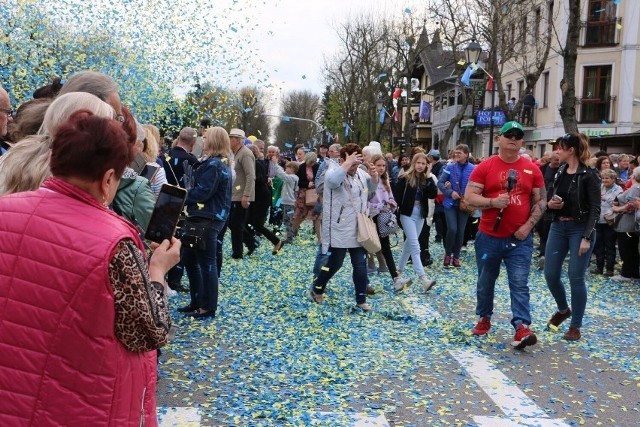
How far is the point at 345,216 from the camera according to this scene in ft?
24.9

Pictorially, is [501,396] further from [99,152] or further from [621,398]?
[99,152]

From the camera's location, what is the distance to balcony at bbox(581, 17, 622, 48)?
1296 inches

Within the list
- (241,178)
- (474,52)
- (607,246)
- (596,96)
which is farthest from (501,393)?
(596,96)

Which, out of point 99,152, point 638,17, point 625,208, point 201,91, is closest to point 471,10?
point 638,17

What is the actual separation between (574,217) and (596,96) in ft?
99.4

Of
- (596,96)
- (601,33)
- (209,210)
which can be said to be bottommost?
(209,210)

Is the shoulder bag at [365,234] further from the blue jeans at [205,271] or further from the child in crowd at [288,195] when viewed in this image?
the child in crowd at [288,195]

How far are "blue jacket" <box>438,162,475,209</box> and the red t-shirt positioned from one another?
15.5 ft

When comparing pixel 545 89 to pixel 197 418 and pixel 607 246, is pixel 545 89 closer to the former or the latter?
pixel 607 246

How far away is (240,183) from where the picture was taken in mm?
11000

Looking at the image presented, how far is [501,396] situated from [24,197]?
401 cm

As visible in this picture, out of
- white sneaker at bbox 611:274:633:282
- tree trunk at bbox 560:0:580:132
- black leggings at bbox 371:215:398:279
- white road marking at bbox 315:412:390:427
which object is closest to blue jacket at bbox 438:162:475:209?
black leggings at bbox 371:215:398:279

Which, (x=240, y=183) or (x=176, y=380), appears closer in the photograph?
(x=176, y=380)

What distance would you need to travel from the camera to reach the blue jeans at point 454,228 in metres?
11.3
